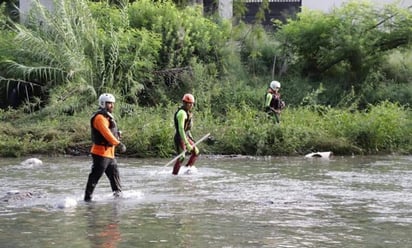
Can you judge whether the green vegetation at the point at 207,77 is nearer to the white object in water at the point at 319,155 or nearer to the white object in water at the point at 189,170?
the white object in water at the point at 319,155

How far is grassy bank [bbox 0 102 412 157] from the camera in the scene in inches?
827

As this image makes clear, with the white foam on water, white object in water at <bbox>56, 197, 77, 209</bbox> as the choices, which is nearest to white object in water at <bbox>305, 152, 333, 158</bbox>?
the white foam on water

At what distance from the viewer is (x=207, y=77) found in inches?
1088

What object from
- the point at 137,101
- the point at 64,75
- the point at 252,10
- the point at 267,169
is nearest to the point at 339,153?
the point at 267,169

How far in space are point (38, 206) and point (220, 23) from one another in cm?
1891

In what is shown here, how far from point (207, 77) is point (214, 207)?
15.4m

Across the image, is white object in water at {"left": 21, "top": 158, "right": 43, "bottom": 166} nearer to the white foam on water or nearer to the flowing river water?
the flowing river water

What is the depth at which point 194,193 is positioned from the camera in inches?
555

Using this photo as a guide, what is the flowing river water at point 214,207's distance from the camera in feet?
33.0

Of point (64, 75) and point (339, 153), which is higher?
point (64, 75)

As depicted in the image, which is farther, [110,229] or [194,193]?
[194,193]

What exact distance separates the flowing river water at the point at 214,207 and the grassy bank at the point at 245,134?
2037 mm

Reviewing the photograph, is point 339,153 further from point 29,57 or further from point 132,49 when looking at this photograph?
point 29,57

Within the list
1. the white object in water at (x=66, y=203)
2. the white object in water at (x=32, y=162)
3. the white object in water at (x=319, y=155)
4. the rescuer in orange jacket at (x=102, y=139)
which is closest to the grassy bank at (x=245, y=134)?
the white object in water at (x=319, y=155)
